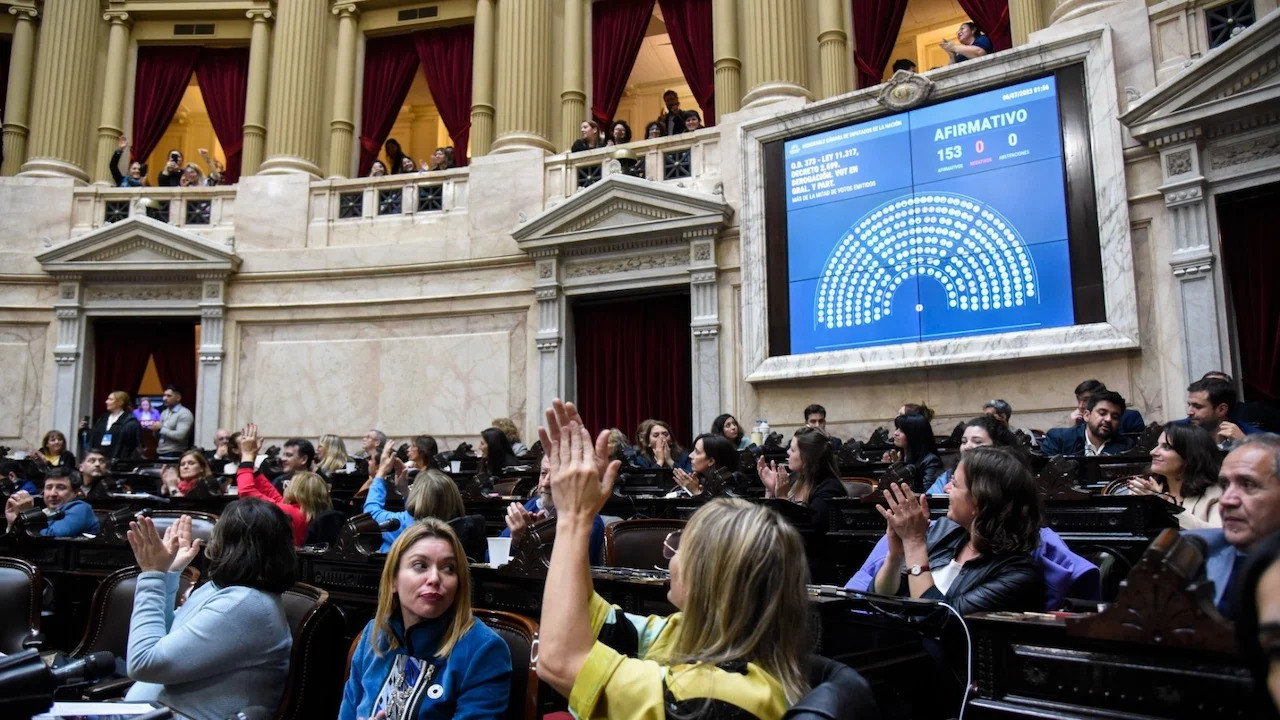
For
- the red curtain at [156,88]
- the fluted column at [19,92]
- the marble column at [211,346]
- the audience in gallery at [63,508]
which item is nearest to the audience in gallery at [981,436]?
the audience in gallery at [63,508]

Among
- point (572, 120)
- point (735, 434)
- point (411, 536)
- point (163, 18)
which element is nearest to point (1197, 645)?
point (411, 536)

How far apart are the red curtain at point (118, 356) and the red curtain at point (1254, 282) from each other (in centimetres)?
1199

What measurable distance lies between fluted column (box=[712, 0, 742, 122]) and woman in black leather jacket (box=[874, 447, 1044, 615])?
9.03 m

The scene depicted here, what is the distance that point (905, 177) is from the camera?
8469 mm

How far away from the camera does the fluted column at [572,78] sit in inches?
462

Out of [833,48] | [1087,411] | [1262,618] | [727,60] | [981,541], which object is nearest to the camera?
[1262,618]

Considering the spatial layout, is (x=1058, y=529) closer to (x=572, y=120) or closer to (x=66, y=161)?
(x=572, y=120)

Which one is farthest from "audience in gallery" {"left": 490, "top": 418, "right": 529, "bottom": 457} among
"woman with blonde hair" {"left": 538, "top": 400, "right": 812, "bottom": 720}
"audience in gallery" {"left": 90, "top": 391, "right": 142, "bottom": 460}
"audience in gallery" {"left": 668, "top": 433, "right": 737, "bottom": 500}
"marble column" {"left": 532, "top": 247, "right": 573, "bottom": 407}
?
"woman with blonde hair" {"left": 538, "top": 400, "right": 812, "bottom": 720}

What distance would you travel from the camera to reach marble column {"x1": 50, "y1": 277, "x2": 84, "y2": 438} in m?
11.4

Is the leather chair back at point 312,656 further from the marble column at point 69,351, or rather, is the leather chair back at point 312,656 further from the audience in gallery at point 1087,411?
the marble column at point 69,351

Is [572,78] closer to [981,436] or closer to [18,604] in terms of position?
[981,436]

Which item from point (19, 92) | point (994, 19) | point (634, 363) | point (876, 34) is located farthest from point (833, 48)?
point (19, 92)

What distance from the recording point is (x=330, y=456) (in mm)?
7395

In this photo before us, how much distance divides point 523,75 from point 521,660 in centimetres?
1016
